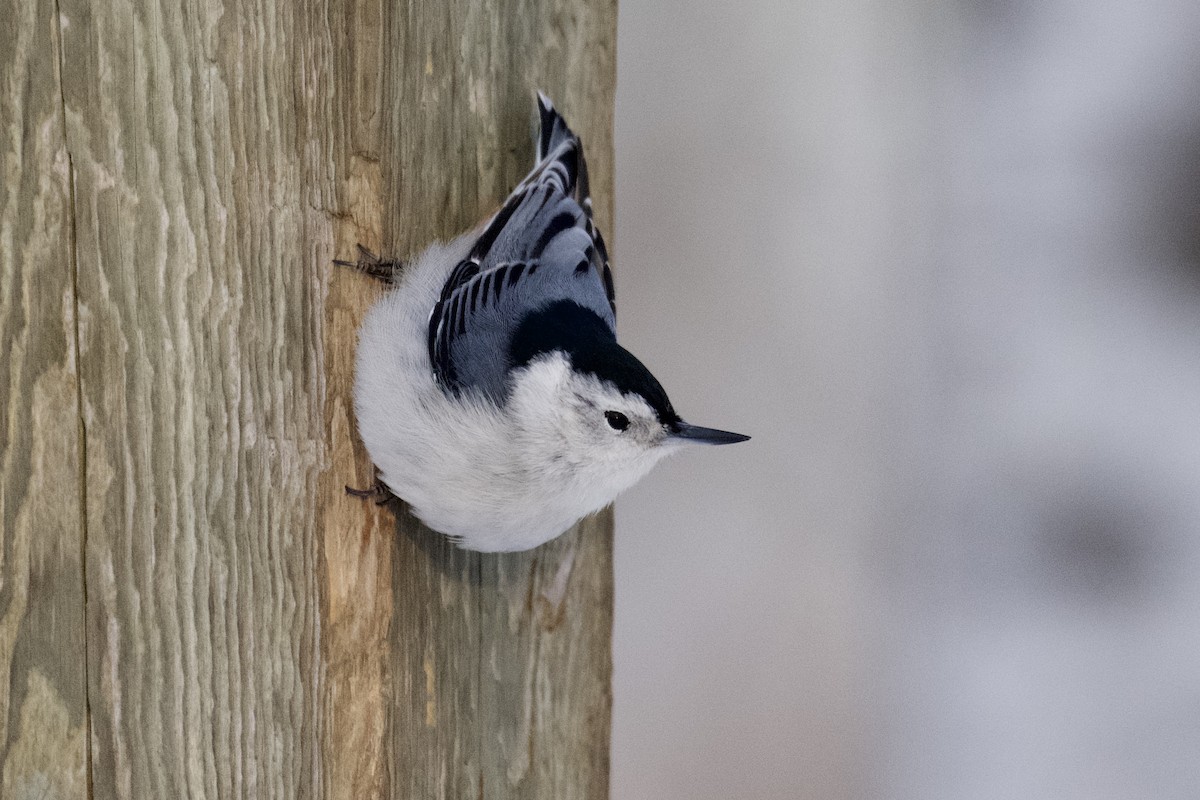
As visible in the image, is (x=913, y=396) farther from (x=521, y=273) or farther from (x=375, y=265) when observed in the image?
(x=375, y=265)

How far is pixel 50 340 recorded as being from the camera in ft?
2.51

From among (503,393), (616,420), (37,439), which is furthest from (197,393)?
(616,420)

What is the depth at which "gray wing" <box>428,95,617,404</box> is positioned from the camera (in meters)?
1.00

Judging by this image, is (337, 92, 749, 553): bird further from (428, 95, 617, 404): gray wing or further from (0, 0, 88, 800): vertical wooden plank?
(0, 0, 88, 800): vertical wooden plank

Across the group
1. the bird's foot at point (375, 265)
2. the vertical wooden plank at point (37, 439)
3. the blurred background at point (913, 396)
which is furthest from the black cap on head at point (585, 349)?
the blurred background at point (913, 396)

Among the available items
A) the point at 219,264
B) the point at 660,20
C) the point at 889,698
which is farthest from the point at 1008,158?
the point at 219,264

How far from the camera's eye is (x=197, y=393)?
0.85 metres

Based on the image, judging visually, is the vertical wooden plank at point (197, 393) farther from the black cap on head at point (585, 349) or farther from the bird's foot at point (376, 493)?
the black cap on head at point (585, 349)

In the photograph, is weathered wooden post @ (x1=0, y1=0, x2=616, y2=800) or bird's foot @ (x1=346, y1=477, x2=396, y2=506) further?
bird's foot @ (x1=346, y1=477, x2=396, y2=506)

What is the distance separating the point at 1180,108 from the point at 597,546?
3.99 feet

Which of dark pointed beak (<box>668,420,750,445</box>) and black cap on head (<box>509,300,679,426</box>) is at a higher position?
black cap on head (<box>509,300,679,426</box>)

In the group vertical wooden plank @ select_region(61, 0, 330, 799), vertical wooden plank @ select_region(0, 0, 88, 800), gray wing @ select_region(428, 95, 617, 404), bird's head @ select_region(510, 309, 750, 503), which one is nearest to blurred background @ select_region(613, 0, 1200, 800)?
gray wing @ select_region(428, 95, 617, 404)

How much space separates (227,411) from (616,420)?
0.36 metres

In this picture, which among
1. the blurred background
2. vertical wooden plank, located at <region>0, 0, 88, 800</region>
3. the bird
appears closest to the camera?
vertical wooden plank, located at <region>0, 0, 88, 800</region>
